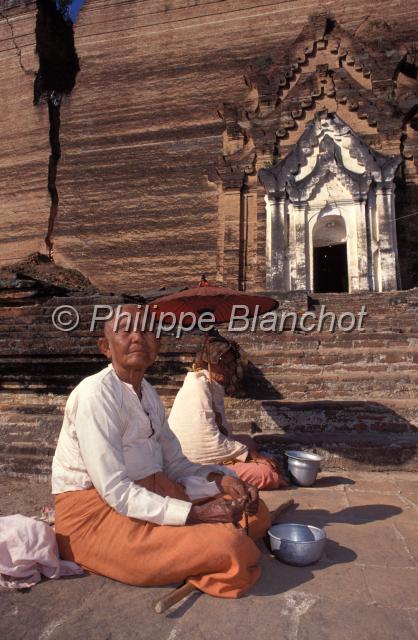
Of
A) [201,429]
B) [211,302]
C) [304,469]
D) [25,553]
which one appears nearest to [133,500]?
[25,553]

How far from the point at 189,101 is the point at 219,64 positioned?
1.67 metres

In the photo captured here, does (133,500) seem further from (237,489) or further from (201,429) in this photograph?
(201,429)

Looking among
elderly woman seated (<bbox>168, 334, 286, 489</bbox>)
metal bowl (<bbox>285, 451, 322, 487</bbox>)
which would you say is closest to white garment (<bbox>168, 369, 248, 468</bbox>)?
elderly woman seated (<bbox>168, 334, 286, 489</bbox>)

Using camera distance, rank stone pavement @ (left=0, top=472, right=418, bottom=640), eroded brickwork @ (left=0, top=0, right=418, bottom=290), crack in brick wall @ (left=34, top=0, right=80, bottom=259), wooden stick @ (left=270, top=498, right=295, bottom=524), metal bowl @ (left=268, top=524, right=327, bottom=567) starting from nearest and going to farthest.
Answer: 1. stone pavement @ (left=0, top=472, right=418, bottom=640)
2. metal bowl @ (left=268, top=524, right=327, bottom=567)
3. wooden stick @ (left=270, top=498, right=295, bottom=524)
4. eroded brickwork @ (left=0, top=0, right=418, bottom=290)
5. crack in brick wall @ (left=34, top=0, right=80, bottom=259)

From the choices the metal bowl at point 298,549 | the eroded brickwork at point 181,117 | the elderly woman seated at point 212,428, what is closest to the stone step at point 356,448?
the elderly woman seated at point 212,428

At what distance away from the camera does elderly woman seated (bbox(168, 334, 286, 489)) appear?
3791 mm

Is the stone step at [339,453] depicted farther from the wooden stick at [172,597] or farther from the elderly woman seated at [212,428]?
the wooden stick at [172,597]

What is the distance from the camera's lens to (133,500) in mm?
2094

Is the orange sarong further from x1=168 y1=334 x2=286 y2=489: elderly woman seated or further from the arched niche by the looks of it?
the arched niche

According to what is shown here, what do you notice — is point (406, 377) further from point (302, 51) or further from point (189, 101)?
point (189, 101)

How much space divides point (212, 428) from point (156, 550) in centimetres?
173

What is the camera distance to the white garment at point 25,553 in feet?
6.99

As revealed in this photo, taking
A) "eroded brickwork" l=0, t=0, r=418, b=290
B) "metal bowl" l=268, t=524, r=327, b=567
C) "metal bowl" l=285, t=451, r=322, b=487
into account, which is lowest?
"metal bowl" l=268, t=524, r=327, b=567

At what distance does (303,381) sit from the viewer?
6688 millimetres
